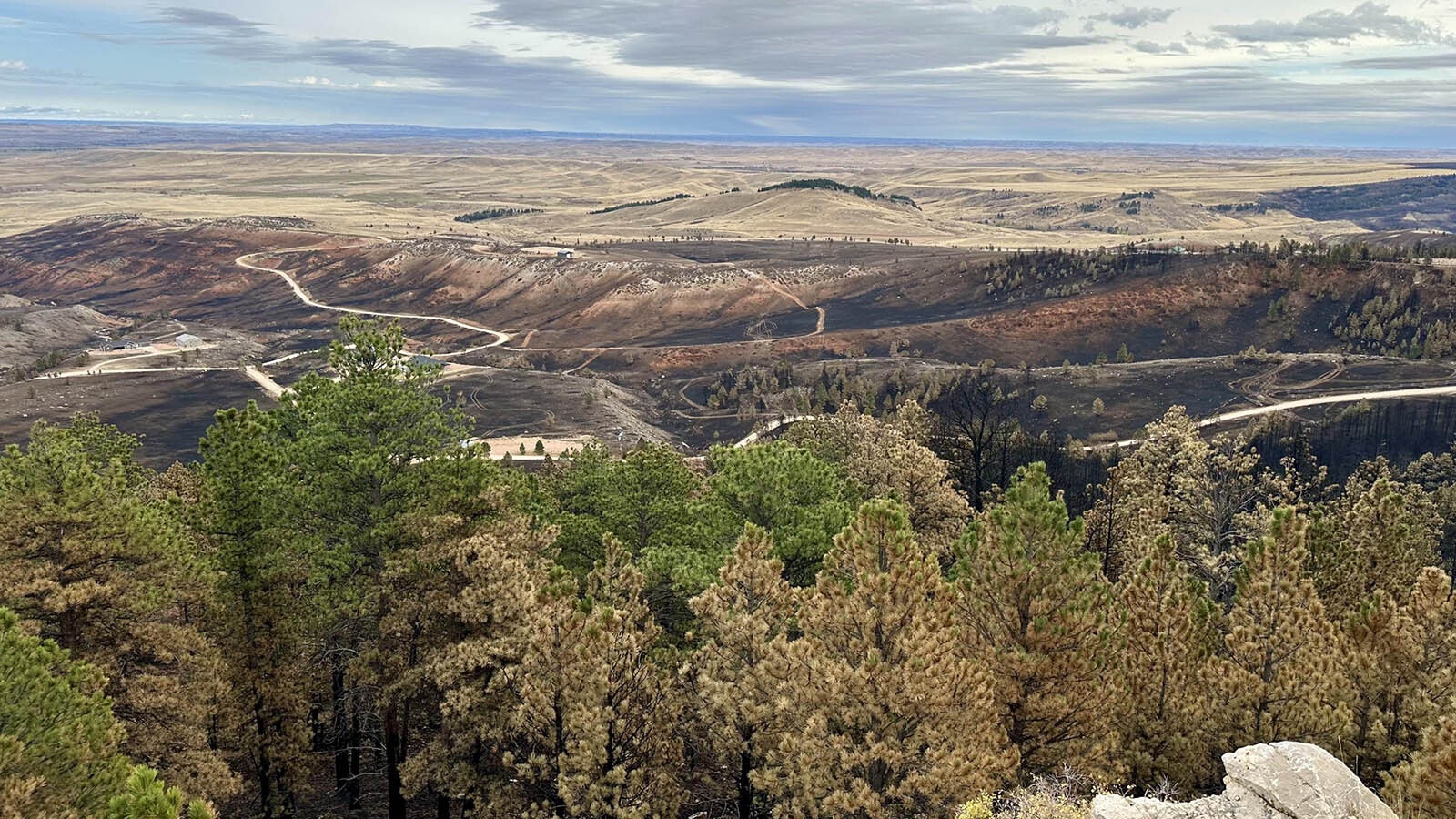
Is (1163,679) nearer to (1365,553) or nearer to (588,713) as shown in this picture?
(588,713)

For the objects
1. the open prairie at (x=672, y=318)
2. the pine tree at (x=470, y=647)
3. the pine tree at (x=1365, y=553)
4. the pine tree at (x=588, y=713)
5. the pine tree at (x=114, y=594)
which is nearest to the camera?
the pine tree at (x=588, y=713)

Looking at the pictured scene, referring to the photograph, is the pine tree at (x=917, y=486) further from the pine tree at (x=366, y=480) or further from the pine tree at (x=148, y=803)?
the pine tree at (x=148, y=803)

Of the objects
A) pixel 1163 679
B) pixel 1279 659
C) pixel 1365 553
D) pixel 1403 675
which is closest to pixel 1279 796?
pixel 1163 679

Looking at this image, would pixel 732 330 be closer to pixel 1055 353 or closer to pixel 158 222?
pixel 1055 353

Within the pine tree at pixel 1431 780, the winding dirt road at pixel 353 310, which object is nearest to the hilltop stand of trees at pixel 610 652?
the pine tree at pixel 1431 780

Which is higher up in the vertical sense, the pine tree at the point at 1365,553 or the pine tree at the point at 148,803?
the pine tree at the point at 148,803

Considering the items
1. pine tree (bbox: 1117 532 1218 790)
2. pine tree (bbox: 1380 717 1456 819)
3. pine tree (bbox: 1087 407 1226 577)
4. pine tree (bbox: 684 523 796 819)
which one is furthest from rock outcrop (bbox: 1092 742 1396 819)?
pine tree (bbox: 1087 407 1226 577)

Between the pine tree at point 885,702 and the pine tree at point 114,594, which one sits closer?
the pine tree at point 885,702
